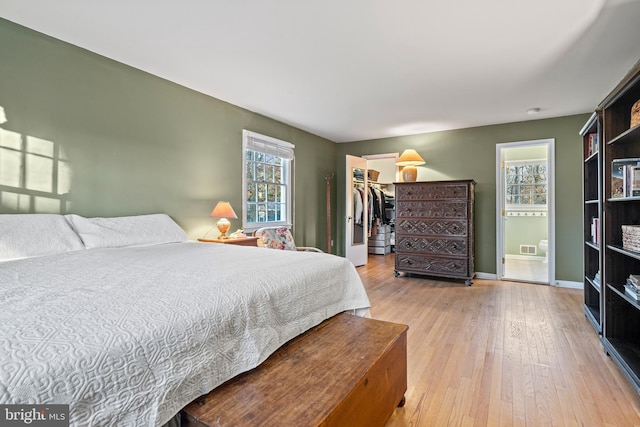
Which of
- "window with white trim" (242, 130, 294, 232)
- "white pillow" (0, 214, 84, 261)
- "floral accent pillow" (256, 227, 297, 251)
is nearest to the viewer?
"white pillow" (0, 214, 84, 261)

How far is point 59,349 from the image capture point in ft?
2.51

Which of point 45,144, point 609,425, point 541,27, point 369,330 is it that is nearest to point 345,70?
point 541,27

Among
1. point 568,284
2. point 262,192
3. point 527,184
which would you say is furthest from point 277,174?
point 527,184

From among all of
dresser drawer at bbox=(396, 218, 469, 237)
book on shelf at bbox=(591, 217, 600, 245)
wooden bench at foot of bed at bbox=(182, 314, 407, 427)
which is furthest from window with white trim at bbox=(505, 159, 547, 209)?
wooden bench at foot of bed at bbox=(182, 314, 407, 427)

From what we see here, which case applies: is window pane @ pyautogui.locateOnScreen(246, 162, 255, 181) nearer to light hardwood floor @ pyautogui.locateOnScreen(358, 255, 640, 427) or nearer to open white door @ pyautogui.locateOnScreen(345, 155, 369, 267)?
open white door @ pyautogui.locateOnScreen(345, 155, 369, 267)

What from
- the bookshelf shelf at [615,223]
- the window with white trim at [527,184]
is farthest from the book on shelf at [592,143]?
the window with white trim at [527,184]

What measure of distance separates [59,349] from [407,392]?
174cm

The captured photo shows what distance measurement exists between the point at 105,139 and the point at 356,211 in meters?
3.98

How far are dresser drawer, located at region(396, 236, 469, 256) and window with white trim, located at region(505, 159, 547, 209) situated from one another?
8.68 feet

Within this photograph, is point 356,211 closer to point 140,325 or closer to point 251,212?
point 251,212

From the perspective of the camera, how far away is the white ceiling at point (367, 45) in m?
2.07

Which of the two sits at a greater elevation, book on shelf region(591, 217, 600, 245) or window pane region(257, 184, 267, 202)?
window pane region(257, 184, 267, 202)

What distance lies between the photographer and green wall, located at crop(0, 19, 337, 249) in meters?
2.30

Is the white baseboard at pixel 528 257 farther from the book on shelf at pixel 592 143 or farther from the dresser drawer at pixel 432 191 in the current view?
the book on shelf at pixel 592 143
